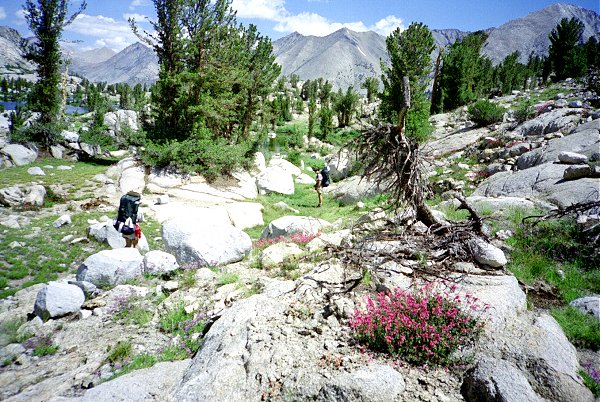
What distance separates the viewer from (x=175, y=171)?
1866 cm

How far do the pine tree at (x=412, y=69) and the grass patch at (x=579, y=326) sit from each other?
16748 mm

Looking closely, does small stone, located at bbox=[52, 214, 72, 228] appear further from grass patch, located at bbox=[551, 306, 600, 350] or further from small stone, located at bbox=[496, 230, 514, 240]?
grass patch, located at bbox=[551, 306, 600, 350]

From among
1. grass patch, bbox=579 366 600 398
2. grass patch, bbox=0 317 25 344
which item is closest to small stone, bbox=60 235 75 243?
grass patch, bbox=0 317 25 344

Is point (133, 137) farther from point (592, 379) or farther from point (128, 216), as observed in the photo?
point (592, 379)

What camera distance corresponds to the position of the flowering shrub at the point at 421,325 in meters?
3.72

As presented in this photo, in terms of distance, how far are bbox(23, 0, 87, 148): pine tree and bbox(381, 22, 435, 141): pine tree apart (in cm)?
2242

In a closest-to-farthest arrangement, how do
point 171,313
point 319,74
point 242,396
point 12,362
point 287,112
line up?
point 242,396
point 12,362
point 171,313
point 287,112
point 319,74

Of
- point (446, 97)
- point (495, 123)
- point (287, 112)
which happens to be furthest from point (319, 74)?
point (495, 123)

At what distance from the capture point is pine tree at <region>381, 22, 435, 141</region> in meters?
20.6

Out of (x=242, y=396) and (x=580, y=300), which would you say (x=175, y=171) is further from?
(x=580, y=300)

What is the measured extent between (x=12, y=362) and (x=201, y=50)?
20621mm

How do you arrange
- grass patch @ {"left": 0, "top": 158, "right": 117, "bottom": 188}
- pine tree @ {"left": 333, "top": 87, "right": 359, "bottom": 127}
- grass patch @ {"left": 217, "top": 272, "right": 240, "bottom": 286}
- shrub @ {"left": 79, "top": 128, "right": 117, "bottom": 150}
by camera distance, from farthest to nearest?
pine tree @ {"left": 333, "top": 87, "right": 359, "bottom": 127} → shrub @ {"left": 79, "top": 128, "right": 117, "bottom": 150} → grass patch @ {"left": 0, "top": 158, "right": 117, "bottom": 188} → grass patch @ {"left": 217, "top": 272, "right": 240, "bottom": 286}

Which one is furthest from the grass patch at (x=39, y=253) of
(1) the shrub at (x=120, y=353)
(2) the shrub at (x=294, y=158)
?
(2) the shrub at (x=294, y=158)

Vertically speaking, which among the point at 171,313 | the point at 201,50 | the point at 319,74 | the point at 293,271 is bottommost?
the point at 171,313
